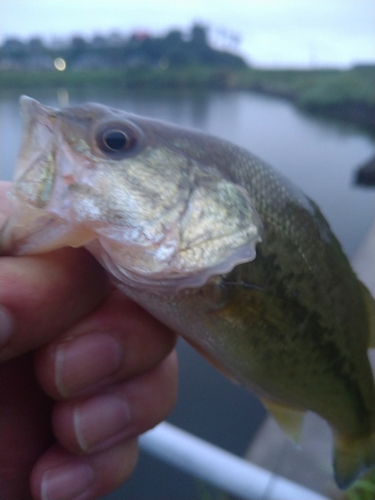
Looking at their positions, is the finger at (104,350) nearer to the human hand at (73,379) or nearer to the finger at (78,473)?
the human hand at (73,379)

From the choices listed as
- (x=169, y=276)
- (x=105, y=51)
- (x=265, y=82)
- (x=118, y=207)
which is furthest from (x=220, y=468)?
(x=265, y=82)

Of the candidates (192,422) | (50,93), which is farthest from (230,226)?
(50,93)

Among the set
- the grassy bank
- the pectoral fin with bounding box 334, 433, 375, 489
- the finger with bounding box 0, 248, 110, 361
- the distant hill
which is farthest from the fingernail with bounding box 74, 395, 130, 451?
the grassy bank

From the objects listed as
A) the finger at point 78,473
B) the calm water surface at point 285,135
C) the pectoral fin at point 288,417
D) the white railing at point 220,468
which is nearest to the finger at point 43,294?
the finger at point 78,473

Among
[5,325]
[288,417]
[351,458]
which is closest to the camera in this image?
[5,325]

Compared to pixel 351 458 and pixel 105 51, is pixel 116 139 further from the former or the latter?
pixel 105 51
